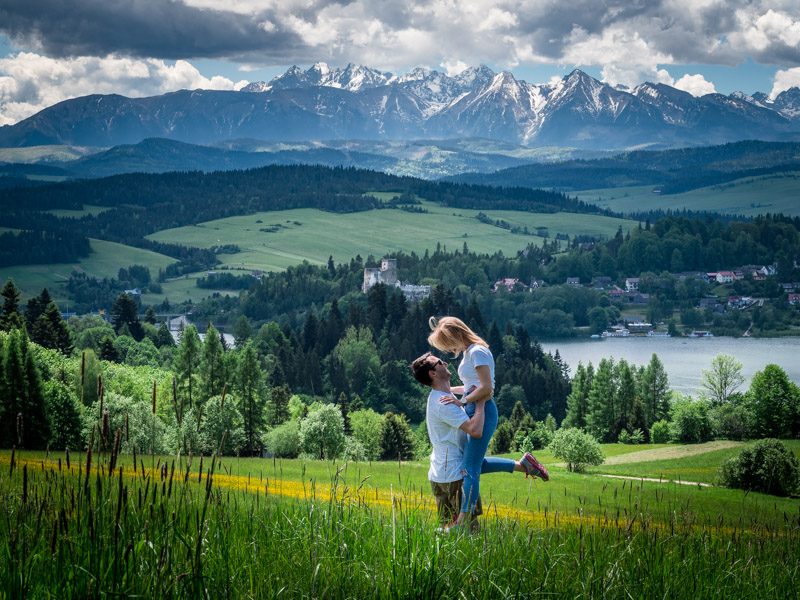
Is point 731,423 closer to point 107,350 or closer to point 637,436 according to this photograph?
point 637,436

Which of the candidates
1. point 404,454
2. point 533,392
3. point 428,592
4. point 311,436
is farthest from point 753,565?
point 533,392

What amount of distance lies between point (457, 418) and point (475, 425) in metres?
0.18

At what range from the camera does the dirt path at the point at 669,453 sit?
47.1 m

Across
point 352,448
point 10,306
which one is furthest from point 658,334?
point 352,448

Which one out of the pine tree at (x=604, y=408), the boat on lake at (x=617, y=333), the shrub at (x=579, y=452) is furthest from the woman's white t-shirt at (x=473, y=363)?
the boat on lake at (x=617, y=333)

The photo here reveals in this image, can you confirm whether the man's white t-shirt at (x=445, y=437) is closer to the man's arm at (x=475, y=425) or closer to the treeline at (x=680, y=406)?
the man's arm at (x=475, y=425)

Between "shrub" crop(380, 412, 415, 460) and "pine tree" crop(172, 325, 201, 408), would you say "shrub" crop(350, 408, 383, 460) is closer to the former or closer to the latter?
"shrub" crop(380, 412, 415, 460)

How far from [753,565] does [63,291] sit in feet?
680

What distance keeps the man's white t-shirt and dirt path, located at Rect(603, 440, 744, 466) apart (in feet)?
134

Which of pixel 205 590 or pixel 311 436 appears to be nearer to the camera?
pixel 205 590

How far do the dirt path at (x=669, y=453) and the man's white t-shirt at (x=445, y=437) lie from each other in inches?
1612

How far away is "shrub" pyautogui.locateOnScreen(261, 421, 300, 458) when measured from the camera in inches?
2263

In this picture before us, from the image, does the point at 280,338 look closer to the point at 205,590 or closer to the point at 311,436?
the point at 311,436

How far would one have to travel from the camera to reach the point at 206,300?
18788 cm
